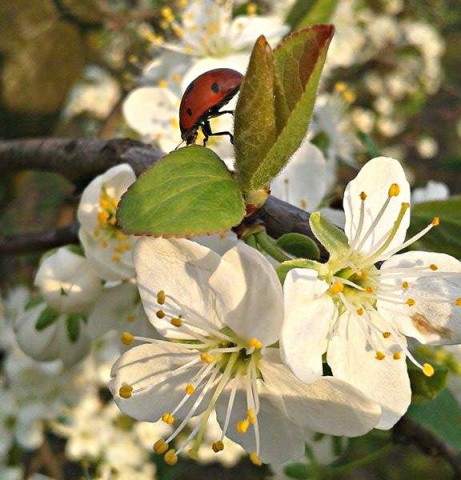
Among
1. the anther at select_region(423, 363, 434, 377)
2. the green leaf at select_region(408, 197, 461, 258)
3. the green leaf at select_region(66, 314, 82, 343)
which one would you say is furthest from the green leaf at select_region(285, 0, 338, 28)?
the anther at select_region(423, 363, 434, 377)

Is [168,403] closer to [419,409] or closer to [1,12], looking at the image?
[419,409]

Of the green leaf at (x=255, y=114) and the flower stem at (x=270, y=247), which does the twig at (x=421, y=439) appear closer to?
the flower stem at (x=270, y=247)

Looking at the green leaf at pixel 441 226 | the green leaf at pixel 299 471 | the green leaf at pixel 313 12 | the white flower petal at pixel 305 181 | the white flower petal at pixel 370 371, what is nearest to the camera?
the white flower petal at pixel 370 371

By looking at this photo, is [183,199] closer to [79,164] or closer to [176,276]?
[176,276]

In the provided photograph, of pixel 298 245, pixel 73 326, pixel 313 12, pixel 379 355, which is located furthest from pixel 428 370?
pixel 313 12

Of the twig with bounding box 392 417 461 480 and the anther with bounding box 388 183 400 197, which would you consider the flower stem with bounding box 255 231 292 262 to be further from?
the twig with bounding box 392 417 461 480

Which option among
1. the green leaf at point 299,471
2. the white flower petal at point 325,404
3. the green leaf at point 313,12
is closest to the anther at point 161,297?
the white flower petal at point 325,404
